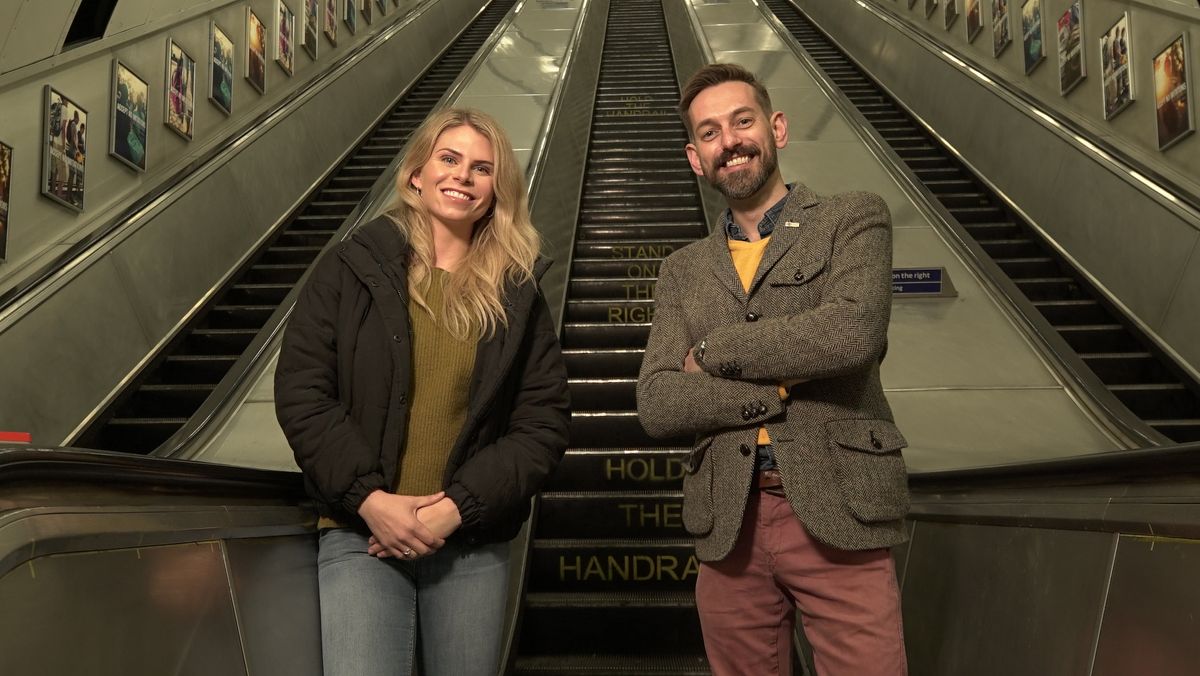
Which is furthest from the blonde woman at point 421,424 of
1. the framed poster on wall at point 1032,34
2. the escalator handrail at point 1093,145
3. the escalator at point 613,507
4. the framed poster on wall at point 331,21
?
the framed poster on wall at point 331,21

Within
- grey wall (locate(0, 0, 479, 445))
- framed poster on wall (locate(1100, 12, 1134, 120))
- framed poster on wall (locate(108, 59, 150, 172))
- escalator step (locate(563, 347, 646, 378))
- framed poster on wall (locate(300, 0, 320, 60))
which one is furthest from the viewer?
framed poster on wall (locate(300, 0, 320, 60))

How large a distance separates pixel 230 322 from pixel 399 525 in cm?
480

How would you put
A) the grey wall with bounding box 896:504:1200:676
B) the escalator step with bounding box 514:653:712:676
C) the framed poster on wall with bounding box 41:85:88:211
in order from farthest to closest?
1. the framed poster on wall with bounding box 41:85:88:211
2. the escalator step with bounding box 514:653:712:676
3. the grey wall with bounding box 896:504:1200:676

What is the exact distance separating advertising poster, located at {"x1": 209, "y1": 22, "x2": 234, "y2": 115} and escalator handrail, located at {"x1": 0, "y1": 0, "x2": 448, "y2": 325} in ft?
0.97

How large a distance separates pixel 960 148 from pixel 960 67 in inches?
35.2

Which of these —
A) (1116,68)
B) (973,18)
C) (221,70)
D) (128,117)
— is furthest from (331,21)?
(1116,68)

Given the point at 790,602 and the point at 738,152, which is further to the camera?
the point at 738,152

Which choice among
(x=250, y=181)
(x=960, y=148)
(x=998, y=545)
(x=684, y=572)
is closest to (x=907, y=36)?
(x=960, y=148)

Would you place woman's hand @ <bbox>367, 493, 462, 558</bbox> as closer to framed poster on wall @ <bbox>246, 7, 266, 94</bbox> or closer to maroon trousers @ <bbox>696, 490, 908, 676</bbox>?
maroon trousers @ <bbox>696, 490, 908, 676</bbox>

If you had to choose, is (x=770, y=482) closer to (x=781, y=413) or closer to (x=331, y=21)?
(x=781, y=413)

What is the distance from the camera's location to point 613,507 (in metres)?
3.89

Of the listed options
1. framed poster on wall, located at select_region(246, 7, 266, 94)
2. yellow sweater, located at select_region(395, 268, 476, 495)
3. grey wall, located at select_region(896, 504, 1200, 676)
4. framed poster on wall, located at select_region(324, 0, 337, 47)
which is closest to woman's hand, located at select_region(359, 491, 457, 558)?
yellow sweater, located at select_region(395, 268, 476, 495)

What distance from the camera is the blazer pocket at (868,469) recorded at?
5.55ft

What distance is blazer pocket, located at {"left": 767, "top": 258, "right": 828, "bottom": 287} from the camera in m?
1.85
